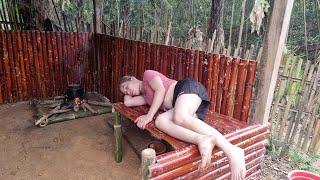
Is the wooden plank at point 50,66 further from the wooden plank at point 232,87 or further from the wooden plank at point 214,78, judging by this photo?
the wooden plank at point 232,87

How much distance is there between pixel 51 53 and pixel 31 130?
1943 mm

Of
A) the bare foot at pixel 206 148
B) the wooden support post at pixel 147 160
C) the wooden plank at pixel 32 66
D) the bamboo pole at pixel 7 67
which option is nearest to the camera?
the wooden support post at pixel 147 160

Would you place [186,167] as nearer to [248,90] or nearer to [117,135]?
[248,90]

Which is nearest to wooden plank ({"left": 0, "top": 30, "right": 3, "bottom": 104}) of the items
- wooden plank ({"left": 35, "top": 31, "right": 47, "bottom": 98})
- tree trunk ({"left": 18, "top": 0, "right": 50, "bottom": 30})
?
wooden plank ({"left": 35, "top": 31, "right": 47, "bottom": 98})

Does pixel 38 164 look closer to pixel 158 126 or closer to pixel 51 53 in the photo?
pixel 158 126

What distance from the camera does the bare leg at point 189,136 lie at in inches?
71.6

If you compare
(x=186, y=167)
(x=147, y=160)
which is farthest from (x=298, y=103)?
(x=147, y=160)

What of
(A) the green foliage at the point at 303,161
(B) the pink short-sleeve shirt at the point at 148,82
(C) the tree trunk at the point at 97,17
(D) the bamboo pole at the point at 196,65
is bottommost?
(A) the green foliage at the point at 303,161

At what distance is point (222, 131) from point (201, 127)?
1.48ft

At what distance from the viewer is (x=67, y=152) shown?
3.70m

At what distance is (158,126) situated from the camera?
2.62 m

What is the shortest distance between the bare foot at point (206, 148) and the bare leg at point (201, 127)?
0.26 ft

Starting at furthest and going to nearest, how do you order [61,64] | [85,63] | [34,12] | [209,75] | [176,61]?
[34,12]
[85,63]
[61,64]
[176,61]
[209,75]

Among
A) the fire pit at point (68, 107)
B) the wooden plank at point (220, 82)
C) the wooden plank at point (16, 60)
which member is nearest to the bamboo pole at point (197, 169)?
the wooden plank at point (220, 82)
